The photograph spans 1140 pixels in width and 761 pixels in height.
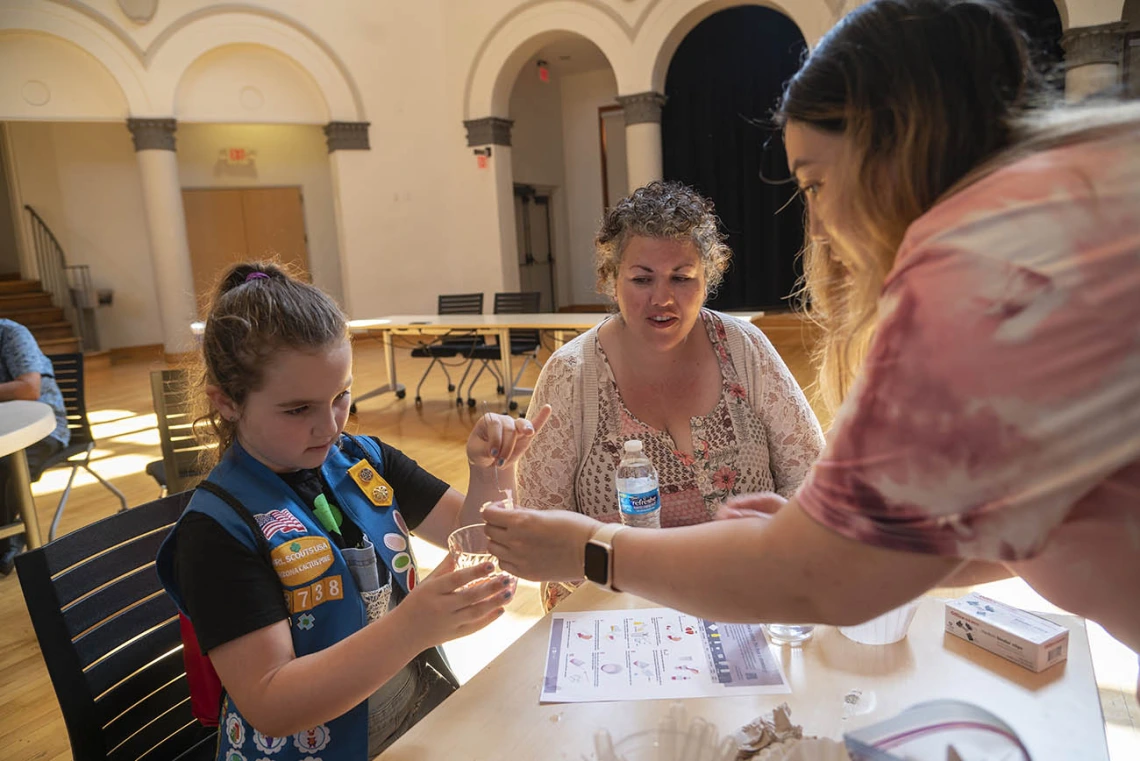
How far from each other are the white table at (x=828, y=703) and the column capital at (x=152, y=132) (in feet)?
34.5

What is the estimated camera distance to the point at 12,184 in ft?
35.5

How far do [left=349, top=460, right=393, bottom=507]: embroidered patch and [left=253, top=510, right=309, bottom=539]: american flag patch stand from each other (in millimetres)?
220

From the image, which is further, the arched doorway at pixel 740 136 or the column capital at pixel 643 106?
the arched doorway at pixel 740 136

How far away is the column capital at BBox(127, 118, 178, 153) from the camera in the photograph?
31.3 feet

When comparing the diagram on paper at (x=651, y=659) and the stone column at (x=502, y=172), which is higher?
the stone column at (x=502, y=172)

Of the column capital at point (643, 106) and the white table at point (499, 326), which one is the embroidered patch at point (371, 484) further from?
the column capital at point (643, 106)

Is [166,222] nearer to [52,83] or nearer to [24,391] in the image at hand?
[52,83]

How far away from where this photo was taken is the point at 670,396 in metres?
1.98

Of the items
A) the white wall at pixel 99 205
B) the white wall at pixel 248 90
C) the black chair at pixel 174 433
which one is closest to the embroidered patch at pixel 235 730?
the black chair at pixel 174 433

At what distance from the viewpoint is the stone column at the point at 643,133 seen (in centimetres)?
972

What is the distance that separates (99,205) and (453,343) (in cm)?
740

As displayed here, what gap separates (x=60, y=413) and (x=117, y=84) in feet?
24.7

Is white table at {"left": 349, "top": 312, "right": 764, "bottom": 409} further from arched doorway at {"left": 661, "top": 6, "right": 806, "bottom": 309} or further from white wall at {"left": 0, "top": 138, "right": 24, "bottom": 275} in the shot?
white wall at {"left": 0, "top": 138, "right": 24, "bottom": 275}

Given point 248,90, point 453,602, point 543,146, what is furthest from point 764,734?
point 543,146
